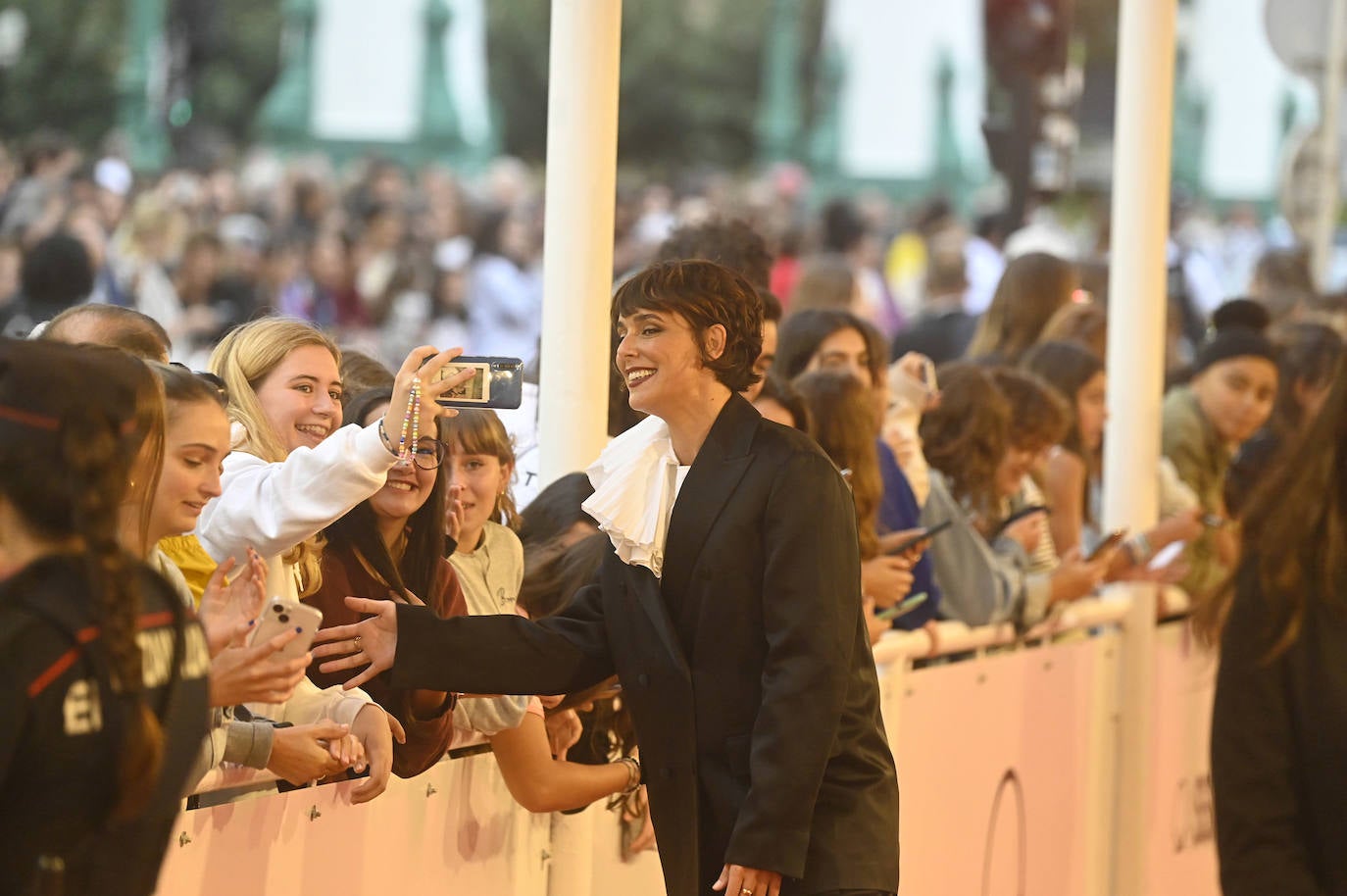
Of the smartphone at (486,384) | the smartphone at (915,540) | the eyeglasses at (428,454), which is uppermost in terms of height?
the smartphone at (486,384)

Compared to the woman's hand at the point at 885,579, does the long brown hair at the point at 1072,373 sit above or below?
above

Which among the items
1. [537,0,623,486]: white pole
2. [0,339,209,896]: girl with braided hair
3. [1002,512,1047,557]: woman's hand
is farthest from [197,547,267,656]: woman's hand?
[1002,512,1047,557]: woman's hand

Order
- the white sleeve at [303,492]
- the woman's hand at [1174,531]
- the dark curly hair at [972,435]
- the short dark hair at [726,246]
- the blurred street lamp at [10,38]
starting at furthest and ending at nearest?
the blurred street lamp at [10,38] < the woman's hand at [1174,531] < the dark curly hair at [972,435] < the short dark hair at [726,246] < the white sleeve at [303,492]

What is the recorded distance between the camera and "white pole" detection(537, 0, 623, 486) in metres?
4.94

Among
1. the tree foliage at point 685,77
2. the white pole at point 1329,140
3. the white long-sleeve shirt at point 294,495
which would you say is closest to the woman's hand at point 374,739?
the white long-sleeve shirt at point 294,495

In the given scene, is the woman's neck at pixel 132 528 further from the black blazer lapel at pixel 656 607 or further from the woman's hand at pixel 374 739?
the black blazer lapel at pixel 656 607

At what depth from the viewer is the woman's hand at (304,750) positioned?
3510 mm

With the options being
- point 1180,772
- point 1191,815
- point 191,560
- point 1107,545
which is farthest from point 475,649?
point 1191,815

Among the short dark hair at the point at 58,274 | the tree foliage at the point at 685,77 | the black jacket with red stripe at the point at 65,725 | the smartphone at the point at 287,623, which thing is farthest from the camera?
the tree foliage at the point at 685,77

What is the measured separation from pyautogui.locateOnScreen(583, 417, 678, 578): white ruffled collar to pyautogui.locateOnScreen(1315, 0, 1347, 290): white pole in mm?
8971

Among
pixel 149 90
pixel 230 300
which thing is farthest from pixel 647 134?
pixel 230 300

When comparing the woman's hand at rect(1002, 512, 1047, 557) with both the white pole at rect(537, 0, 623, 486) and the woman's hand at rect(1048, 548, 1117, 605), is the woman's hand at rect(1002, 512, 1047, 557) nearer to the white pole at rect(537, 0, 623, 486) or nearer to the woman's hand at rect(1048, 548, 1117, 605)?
the woman's hand at rect(1048, 548, 1117, 605)

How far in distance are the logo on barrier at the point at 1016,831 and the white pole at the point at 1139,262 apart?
1566 mm

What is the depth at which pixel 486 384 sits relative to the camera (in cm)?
371
